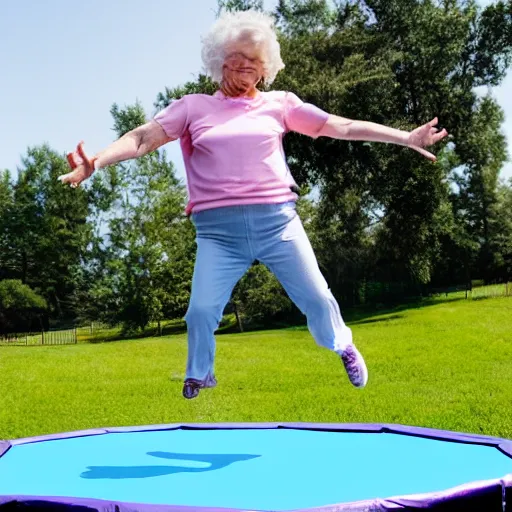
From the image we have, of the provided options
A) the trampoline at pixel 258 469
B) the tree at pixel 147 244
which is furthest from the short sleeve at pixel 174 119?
the tree at pixel 147 244

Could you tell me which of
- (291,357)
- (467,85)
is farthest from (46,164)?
(291,357)

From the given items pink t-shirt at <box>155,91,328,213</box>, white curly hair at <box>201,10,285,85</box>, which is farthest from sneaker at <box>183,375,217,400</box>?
white curly hair at <box>201,10,285,85</box>

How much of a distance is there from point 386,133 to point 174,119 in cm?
89

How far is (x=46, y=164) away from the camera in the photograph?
23.6 m

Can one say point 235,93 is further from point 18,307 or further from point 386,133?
point 18,307

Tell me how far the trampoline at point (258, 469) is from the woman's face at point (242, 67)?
1.66 meters

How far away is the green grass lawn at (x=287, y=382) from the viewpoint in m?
7.11

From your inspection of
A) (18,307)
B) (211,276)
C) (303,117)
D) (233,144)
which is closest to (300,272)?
(211,276)

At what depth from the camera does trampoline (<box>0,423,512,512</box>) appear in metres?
2.71

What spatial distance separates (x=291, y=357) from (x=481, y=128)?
28.0ft

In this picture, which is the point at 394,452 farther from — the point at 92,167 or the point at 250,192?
the point at 92,167

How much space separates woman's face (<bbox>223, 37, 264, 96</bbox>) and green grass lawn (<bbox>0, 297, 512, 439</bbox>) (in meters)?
3.90

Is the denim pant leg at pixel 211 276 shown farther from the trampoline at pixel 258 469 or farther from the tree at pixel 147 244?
the tree at pixel 147 244

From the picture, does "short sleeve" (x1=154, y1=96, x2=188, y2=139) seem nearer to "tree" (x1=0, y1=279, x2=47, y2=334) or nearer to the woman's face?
the woman's face
